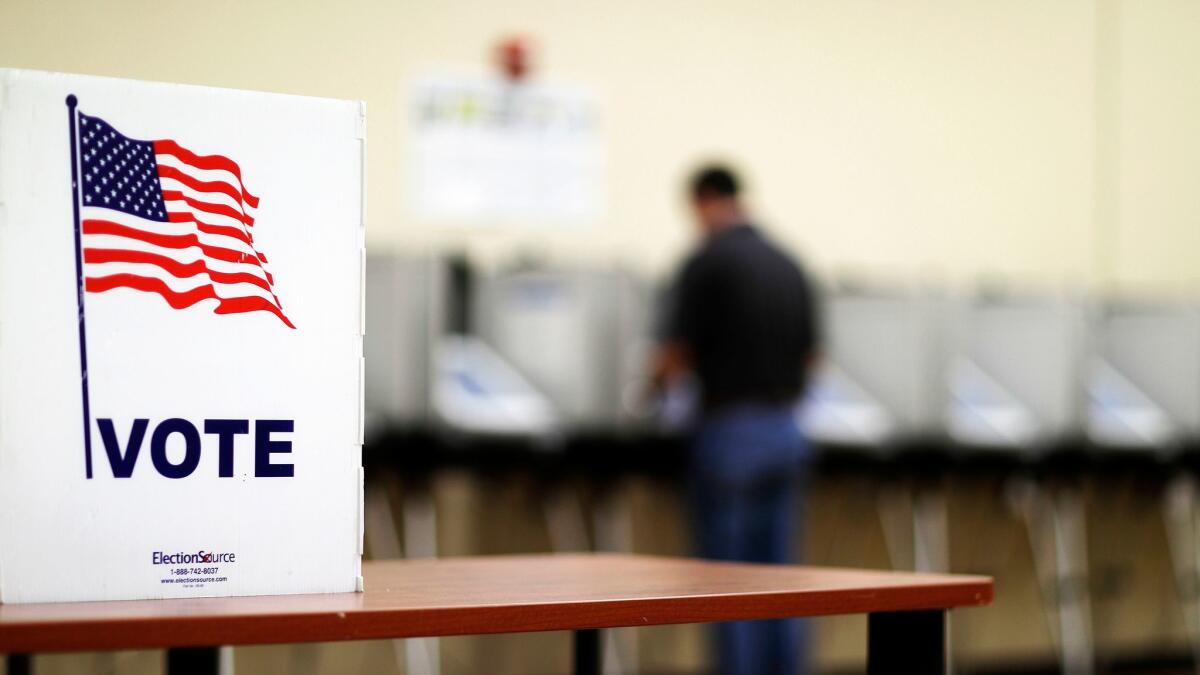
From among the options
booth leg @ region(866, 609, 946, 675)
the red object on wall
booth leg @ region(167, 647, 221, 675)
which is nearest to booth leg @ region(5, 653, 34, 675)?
booth leg @ region(167, 647, 221, 675)

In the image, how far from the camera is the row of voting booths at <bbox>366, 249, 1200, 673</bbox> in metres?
3.48

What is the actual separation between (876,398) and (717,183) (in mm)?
904

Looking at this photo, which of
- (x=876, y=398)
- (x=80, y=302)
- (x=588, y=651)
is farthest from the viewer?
(x=876, y=398)

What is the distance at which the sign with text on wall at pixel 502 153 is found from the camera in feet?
13.5

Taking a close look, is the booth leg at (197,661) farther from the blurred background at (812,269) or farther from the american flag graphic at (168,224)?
the blurred background at (812,269)

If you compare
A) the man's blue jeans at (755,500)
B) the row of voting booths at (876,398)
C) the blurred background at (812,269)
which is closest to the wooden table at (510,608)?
the man's blue jeans at (755,500)

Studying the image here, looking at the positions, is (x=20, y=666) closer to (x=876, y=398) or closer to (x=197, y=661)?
(x=197, y=661)

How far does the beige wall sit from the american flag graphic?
296cm

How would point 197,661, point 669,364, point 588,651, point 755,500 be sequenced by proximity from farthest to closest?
point 669,364, point 755,500, point 588,651, point 197,661

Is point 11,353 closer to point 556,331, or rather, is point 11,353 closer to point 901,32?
point 556,331

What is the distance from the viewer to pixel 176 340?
958mm

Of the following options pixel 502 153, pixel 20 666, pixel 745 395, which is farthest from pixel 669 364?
pixel 20 666

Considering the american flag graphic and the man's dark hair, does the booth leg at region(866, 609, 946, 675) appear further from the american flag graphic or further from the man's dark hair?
the man's dark hair

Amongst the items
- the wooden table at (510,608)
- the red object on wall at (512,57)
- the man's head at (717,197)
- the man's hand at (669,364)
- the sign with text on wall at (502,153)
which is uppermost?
the red object on wall at (512,57)
